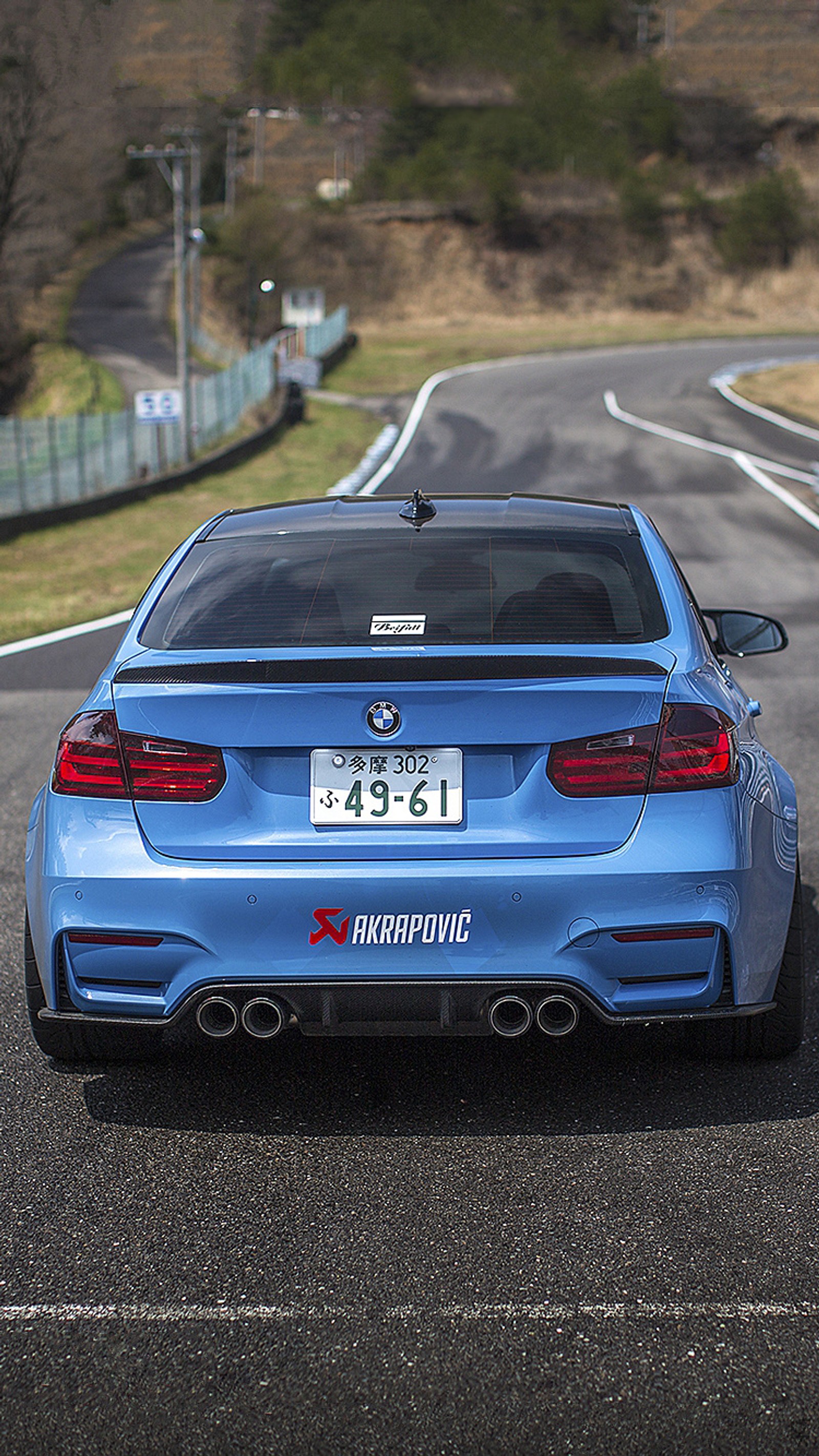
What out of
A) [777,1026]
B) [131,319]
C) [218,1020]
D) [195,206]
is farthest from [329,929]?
[131,319]

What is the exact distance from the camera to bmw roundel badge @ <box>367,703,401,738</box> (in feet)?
11.8

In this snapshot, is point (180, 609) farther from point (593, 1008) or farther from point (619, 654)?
point (593, 1008)

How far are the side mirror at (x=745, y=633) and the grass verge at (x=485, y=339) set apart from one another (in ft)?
149

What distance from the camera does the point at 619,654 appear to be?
12.4 feet

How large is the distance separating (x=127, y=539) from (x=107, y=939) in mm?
18717

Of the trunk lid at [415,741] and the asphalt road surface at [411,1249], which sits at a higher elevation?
the trunk lid at [415,741]

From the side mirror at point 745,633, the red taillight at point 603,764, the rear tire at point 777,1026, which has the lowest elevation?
the rear tire at point 777,1026

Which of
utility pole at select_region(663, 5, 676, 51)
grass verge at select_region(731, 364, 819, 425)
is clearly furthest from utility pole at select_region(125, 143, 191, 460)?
utility pole at select_region(663, 5, 676, 51)

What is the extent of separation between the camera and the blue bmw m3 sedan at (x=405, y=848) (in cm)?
360

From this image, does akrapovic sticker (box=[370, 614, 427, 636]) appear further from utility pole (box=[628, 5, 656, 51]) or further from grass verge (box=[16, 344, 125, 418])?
utility pole (box=[628, 5, 656, 51])

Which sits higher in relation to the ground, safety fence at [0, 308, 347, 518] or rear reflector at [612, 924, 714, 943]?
rear reflector at [612, 924, 714, 943]

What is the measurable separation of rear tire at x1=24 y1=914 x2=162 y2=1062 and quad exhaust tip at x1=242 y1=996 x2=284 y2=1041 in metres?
0.43

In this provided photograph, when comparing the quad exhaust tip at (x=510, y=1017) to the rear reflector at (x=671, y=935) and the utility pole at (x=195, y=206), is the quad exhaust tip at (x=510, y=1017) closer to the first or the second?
the rear reflector at (x=671, y=935)

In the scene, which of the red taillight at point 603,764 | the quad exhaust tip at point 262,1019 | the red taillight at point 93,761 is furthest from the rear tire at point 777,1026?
the red taillight at point 93,761
